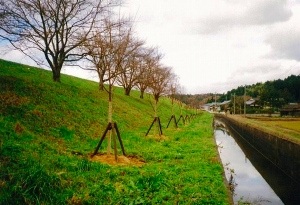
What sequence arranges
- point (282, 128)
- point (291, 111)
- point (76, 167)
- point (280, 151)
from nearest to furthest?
point (76, 167)
point (280, 151)
point (282, 128)
point (291, 111)

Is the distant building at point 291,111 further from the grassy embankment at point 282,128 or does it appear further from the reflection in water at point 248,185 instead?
the reflection in water at point 248,185

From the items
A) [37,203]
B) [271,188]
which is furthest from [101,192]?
[271,188]

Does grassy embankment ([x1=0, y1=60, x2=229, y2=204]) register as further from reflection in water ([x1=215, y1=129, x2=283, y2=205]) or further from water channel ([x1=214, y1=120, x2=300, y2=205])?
water channel ([x1=214, y1=120, x2=300, y2=205])

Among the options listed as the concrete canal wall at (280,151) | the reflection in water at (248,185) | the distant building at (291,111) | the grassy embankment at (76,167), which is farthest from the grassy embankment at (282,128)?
the distant building at (291,111)

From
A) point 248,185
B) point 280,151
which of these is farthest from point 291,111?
point 248,185

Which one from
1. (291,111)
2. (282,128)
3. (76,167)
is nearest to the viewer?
(76,167)

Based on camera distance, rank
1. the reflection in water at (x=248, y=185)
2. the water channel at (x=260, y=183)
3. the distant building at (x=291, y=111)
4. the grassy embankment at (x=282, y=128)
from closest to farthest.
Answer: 1. the reflection in water at (x=248, y=185)
2. the water channel at (x=260, y=183)
3. the grassy embankment at (x=282, y=128)
4. the distant building at (x=291, y=111)

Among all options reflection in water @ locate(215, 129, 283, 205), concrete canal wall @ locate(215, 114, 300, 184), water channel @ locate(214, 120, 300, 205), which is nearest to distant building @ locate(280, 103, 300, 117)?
concrete canal wall @ locate(215, 114, 300, 184)

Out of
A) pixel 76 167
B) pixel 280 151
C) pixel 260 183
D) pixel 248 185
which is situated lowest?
pixel 260 183

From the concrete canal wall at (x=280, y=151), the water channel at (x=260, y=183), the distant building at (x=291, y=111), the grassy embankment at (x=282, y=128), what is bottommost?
the water channel at (x=260, y=183)

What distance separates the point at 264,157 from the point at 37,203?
20396mm

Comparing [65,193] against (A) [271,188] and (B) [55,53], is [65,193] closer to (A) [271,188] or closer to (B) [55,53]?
(A) [271,188]

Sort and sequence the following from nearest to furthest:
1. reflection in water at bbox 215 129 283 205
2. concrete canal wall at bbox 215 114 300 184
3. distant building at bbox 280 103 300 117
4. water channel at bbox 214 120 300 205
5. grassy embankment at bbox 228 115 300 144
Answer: reflection in water at bbox 215 129 283 205 → water channel at bbox 214 120 300 205 → concrete canal wall at bbox 215 114 300 184 → grassy embankment at bbox 228 115 300 144 → distant building at bbox 280 103 300 117

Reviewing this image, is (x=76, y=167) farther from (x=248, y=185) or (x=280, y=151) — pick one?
Answer: (x=280, y=151)
